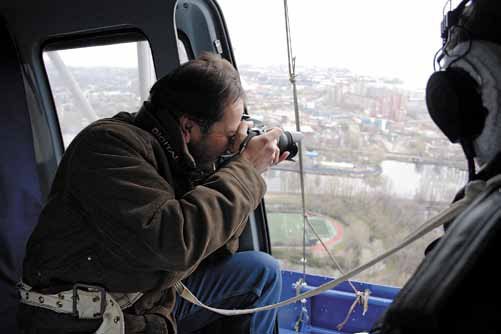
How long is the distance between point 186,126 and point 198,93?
3.8 inches

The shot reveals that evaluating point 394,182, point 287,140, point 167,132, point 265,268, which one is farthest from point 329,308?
point 167,132

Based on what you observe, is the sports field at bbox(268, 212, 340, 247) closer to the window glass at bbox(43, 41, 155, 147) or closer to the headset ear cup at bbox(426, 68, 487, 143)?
the window glass at bbox(43, 41, 155, 147)

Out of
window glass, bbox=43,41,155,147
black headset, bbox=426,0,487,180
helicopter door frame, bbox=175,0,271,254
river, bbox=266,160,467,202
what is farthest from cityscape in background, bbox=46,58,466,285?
black headset, bbox=426,0,487,180

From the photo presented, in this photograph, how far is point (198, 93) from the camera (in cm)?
107

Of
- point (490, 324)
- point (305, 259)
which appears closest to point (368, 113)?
point (305, 259)

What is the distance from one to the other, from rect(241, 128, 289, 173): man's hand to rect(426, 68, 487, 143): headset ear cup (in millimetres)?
555

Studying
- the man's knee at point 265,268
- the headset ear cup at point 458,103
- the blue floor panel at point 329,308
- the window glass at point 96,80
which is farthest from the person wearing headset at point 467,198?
the window glass at point 96,80

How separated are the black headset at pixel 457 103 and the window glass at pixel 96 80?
129 cm

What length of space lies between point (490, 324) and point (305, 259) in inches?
52.8

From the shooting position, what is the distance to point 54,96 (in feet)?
6.77

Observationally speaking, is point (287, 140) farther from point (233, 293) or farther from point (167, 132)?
point (233, 293)

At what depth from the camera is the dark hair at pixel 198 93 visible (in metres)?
1.07

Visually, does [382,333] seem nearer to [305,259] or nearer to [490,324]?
[490,324]

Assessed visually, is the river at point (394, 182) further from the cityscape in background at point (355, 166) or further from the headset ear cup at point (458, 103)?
the headset ear cup at point (458, 103)
